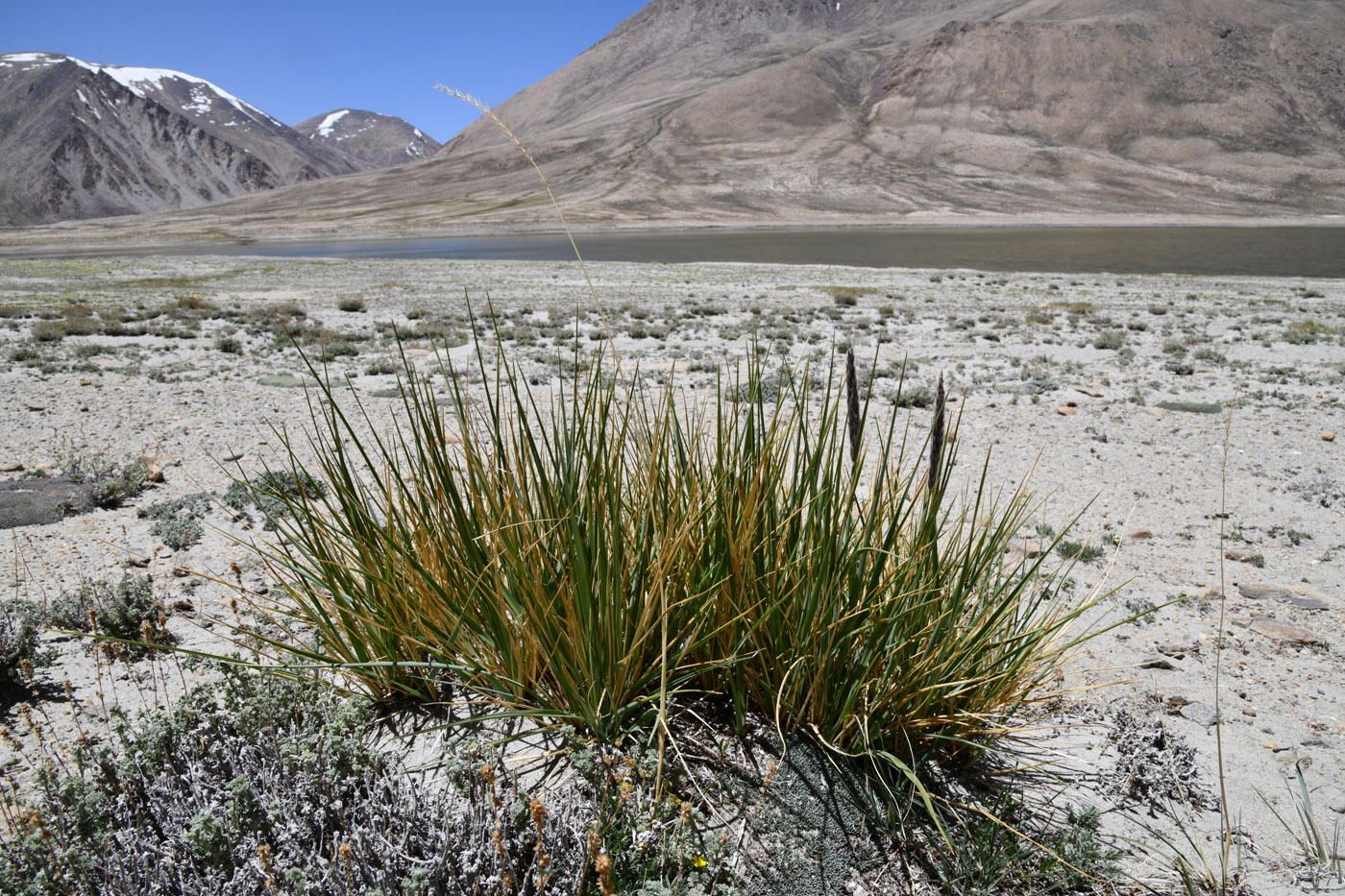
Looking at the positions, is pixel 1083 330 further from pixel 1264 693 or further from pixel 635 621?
pixel 635 621

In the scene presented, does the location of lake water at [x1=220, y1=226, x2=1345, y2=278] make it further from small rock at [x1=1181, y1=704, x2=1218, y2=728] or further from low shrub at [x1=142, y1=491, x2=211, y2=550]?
low shrub at [x1=142, y1=491, x2=211, y2=550]

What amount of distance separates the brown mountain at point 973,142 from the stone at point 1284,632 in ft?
282

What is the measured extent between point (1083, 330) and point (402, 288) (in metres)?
17.5

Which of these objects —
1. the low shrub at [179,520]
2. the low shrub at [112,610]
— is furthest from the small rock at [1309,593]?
the low shrub at [179,520]

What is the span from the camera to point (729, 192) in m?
101

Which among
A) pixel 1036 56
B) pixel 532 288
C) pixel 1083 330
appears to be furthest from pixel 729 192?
pixel 1083 330

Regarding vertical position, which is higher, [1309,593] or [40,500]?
[40,500]

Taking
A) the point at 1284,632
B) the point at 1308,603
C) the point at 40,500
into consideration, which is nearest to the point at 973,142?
the point at 1308,603

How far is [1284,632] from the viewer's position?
3426mm

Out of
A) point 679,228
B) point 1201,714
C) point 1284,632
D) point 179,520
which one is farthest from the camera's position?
point 679,228

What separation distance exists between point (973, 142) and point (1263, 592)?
12264 cm

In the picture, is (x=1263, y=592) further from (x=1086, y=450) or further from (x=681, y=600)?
(x=681, y=600)

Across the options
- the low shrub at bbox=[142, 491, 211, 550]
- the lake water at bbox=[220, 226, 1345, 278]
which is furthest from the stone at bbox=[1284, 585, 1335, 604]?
the lake water at bbox=[220, 226, 1345, 278]

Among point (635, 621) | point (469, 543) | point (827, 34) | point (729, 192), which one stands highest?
point (827, 34)
